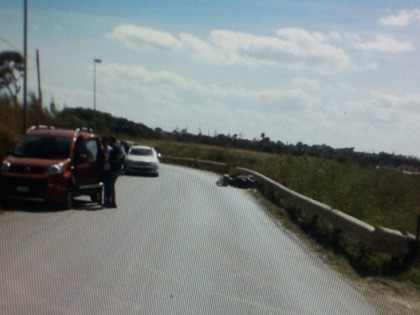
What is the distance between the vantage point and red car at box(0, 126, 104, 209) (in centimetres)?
1805

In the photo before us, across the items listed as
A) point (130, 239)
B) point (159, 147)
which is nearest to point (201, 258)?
point (130, 239)

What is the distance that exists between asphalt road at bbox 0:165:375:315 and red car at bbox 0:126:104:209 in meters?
0.56

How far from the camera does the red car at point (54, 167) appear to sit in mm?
18047

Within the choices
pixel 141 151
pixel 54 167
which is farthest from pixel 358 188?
pixel 141 151

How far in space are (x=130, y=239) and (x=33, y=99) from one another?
28.7m

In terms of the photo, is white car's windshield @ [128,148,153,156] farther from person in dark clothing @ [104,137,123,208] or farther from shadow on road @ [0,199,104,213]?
person in dark clothing @ [104,137,123,208]

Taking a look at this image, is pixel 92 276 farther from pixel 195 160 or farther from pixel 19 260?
pixel 195 160

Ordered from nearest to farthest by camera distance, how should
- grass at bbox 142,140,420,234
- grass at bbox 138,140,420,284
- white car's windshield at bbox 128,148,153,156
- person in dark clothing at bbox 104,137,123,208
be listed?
1. grass at bbox 138,140,420,284
2. grass at bbox 142,140,420,234
3. person in dark clothing at bbox 104,137,123,208
4. white car's windshield at bbox 128,148,153,156

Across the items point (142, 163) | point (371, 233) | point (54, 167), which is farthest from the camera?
point (142, 163)

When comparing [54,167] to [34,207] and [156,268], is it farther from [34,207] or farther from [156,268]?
[156,268]

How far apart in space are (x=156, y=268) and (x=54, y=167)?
26.6ft

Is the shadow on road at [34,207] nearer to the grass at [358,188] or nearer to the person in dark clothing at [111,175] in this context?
the person in dark clothing at [111,175]

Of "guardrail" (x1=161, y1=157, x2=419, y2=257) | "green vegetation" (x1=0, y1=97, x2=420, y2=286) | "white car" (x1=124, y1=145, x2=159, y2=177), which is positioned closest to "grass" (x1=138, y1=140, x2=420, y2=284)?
"green vegetation" (x1=0, y1=97, x2=420, y2=286)

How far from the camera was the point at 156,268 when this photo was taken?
10922mm
